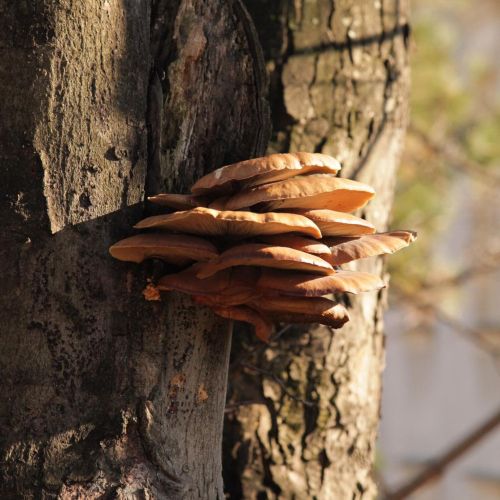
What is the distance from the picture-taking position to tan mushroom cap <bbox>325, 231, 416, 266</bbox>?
1116 millimetres

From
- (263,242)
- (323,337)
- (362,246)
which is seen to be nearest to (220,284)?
(263,242)

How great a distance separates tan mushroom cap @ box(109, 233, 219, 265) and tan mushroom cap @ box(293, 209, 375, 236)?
5.4 inches

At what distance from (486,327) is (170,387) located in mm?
9593

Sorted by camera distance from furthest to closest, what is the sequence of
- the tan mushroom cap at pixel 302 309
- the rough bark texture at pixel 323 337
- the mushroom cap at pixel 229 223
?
the rough bark texture at pixel 323 337 → the tan mushroom cap at pixel 302 309 → the mushroom cap at pixel 229 223

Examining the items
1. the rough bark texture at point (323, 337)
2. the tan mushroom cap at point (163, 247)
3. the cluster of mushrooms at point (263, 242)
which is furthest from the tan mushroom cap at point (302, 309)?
the rough bark texture at point (323, 337)

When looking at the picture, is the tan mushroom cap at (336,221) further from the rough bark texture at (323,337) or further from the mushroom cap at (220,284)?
the rough bark texture at (323,337)

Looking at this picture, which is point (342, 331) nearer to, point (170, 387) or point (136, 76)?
point (170, 387)

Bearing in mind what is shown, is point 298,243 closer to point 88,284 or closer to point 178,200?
point 178,200

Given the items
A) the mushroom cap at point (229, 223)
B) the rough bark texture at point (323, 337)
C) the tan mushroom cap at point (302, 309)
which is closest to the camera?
the mushroom cap at point (229, 223)

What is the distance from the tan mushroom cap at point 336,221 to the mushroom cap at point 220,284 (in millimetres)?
104

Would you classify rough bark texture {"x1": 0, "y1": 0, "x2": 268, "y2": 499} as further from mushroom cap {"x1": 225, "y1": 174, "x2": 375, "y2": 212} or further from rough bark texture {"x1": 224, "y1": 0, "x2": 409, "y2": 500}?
rough bark texture {"x1": 224, "y1": 0, "x2": 409, "y2": 500}

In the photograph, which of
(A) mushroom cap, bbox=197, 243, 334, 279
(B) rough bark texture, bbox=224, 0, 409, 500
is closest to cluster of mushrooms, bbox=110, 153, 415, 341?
(A) mushroom cap, bbox=197, 243, 334, 279

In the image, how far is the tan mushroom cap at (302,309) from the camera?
1.09 m

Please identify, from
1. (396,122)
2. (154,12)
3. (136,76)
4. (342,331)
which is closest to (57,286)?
(136,76)
